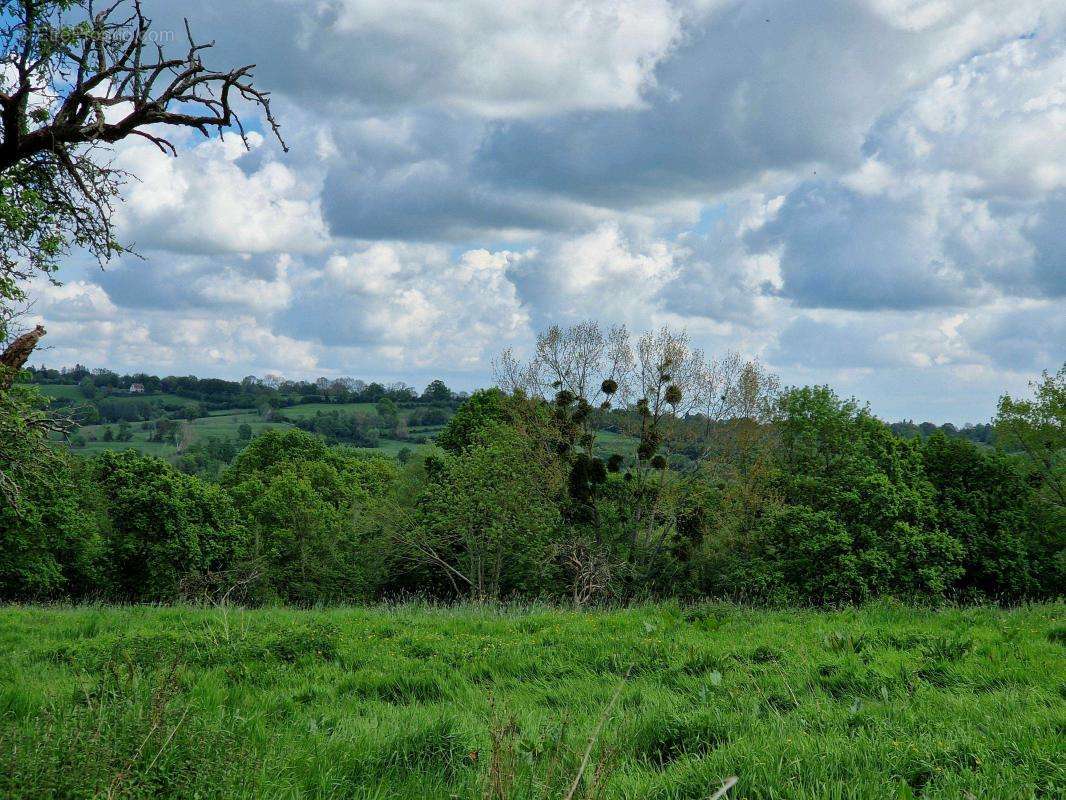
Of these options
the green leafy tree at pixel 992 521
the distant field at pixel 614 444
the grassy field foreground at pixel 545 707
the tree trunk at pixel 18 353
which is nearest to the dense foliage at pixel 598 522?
the green leafy tree at pixel 992 521

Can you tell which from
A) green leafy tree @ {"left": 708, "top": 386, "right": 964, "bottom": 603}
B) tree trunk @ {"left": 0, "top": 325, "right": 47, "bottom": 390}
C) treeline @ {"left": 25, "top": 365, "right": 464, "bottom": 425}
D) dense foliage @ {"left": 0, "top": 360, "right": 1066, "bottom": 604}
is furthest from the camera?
treeline @ {"left": 25, "top": 365, "right": 464, "bottom": 425}

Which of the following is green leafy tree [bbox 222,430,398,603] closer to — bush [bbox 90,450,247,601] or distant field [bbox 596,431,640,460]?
bush [bbox 90,450,247,601]

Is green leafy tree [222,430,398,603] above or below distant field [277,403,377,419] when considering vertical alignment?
below

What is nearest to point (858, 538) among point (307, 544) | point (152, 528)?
point (307, 544)

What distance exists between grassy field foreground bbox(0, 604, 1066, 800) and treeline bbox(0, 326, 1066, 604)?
2529 cm

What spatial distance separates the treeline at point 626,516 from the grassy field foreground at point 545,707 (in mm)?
25294

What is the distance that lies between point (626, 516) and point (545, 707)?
37.2 meters

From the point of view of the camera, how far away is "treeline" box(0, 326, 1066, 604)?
36969 millimetres

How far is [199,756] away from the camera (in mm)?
4344

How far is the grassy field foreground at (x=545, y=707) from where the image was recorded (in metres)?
4.38

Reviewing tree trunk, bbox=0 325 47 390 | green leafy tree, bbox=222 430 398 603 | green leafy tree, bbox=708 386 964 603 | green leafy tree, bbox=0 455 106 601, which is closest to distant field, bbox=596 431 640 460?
green leafy tree, bbox=708 386 964 603

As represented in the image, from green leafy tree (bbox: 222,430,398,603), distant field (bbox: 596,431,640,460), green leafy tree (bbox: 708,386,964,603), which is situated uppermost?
distant field (bbox: 596,431,640,460)

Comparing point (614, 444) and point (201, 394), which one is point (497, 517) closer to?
point (614, 444)

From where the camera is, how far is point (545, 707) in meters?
7.58
